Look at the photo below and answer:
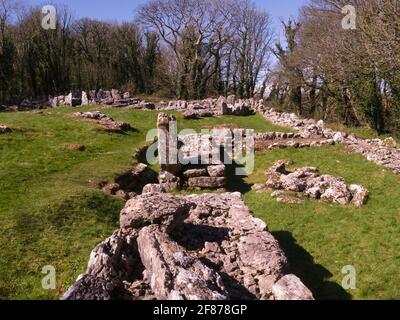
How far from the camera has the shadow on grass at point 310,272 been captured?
37.1 feet

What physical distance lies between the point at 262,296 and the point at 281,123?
29.6 meters

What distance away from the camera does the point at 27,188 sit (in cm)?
1677

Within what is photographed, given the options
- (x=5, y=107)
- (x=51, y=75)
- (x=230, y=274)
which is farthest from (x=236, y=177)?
(x=51, y=75)

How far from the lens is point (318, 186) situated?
18.5 m

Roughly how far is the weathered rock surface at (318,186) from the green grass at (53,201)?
728 cm

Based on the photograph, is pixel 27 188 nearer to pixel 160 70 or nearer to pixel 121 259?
pixel 121 259

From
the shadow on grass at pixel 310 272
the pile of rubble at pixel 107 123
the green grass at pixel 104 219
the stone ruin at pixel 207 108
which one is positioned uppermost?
the stone ruin at pixel 207 108

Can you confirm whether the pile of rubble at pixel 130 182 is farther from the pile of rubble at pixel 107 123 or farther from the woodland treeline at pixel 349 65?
the woodland treeline at pixel 349 65

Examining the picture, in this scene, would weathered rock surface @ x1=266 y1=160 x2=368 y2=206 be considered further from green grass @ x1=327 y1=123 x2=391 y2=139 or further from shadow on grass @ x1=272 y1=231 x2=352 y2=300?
green grass @ x1=327 y1=123 x2=391 y2=139

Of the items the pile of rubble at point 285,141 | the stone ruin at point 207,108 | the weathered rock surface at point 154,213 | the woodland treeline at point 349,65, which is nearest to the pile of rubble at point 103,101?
the stone ruin at point 207,108

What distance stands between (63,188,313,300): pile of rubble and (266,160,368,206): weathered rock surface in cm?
559

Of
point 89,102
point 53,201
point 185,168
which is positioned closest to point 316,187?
point 185,168

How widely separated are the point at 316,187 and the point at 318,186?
0.18 metres
